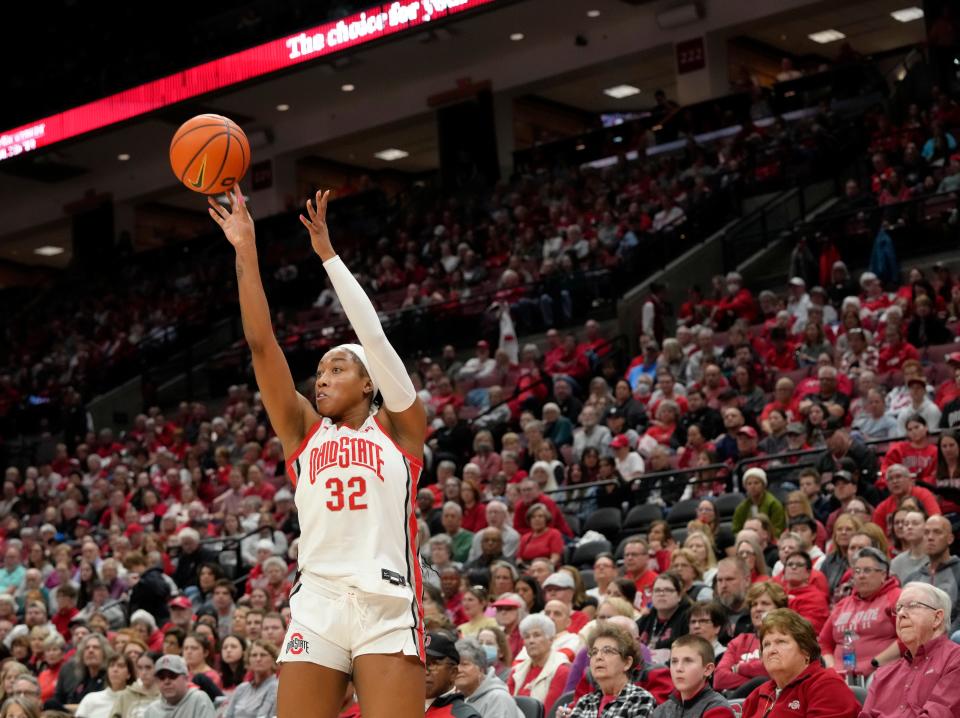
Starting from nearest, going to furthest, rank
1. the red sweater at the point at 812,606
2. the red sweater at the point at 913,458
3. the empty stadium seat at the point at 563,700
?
the empty stadium seat at the point at 563,700
the red sweater at the point at 812,606
the red sweater at the point at 913,458

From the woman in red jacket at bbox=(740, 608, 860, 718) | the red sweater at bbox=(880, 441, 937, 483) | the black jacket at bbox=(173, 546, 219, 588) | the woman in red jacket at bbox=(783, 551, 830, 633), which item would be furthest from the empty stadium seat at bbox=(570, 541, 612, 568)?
the woman in red jacket at bbox=(740, 608, 860, 718)

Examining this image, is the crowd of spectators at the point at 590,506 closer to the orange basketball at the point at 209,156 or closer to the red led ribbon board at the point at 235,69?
the orange basketball at the point at 209,156

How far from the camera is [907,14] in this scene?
72.3 feet

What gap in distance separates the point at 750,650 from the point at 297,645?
3791mm

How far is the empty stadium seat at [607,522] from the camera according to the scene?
10750 millimetres

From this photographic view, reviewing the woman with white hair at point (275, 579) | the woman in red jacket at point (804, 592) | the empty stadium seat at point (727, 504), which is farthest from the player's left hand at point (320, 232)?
the woman with white hair at point (275, 579)

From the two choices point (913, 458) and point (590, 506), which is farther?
point (590, 506)

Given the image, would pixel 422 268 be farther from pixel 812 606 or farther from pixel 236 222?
pixel 236 222

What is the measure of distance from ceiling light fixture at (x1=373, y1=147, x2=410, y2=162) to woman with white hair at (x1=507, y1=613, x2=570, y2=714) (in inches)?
794

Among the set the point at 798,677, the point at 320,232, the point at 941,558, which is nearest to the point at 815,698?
the point at 798,677

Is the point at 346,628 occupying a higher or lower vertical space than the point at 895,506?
higher

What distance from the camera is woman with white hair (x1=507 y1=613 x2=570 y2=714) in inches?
292

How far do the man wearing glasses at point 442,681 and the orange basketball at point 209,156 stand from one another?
221 cm

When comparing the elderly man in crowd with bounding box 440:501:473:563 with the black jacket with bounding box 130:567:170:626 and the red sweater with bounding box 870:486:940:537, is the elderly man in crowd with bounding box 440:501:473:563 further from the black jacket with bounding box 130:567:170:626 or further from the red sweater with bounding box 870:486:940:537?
the red sweater with bounding box 870:486:940:537
